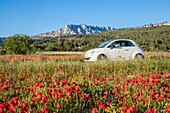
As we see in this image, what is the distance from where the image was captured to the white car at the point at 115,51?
17.4m

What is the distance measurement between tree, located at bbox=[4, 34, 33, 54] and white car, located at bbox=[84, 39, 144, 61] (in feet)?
113

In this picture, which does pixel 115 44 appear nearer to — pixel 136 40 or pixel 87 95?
pixel 87 95

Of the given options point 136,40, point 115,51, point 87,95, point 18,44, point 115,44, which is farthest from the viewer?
point 136,40

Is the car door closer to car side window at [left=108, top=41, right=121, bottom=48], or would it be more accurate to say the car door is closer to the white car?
the white car

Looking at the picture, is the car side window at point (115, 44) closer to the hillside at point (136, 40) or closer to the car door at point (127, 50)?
the car door at point (127, 50)

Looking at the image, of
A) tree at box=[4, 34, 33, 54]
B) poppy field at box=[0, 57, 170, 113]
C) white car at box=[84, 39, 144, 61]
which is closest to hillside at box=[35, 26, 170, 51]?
tree at box=[4, 34, 33, 54]

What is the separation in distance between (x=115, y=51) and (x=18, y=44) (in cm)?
3777

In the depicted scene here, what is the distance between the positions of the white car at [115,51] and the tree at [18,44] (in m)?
34.6

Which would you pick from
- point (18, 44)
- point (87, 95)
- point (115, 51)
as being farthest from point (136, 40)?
point (87, 95)

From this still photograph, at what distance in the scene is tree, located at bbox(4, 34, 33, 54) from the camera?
51031 mm

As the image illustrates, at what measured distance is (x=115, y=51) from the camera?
17.8 meters

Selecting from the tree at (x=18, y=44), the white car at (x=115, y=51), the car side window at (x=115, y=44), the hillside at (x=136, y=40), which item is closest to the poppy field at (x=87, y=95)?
the white car at (x=115, y=51)

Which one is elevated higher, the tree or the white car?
the tree

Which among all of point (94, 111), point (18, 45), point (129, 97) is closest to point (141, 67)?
point (129, 97)
